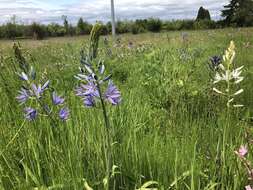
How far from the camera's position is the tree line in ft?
80.6

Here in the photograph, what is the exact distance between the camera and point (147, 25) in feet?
104

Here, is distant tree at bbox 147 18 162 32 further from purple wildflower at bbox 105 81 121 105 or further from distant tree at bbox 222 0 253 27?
purple wildflower at bbox 105 81 121 105

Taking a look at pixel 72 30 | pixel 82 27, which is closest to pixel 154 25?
pixel 82 27

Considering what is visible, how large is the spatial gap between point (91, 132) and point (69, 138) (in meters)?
0.13

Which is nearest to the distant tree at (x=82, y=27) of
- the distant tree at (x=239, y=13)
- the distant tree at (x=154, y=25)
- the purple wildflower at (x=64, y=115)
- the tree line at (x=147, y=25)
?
the tree line at (x=147, y=25)

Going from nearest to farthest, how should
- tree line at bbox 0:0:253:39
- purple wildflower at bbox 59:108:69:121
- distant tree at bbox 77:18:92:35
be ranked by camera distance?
purple wildflower at bbox 59:108:69:121, tree line at bbox 0:0:253:39, distant tree at bbox 77:18:92:35

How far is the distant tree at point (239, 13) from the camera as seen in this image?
32906 millimetres

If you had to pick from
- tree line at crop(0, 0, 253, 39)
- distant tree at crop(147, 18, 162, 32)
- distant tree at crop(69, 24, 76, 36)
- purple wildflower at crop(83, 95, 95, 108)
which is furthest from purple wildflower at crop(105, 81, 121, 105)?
distant tree at crop(147, 18, 162, 32)

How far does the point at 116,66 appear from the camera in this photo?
6.14 meters

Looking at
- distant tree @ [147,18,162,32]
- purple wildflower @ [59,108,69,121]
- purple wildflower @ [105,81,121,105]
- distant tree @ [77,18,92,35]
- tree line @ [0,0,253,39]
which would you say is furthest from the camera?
distant tree @ [147,18,162,32]

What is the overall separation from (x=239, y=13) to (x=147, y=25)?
8160mm

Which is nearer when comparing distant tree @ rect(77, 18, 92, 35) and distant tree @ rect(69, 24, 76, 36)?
distant tree @ rect(69, 24, 76, 36)

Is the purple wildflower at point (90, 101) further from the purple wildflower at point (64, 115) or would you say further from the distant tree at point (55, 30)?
the distant tree at point (55, 30)

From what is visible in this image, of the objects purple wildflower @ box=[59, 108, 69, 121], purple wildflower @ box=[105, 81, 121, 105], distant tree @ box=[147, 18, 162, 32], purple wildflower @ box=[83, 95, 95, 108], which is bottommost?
distant tree @ box=[147, 18, 162, 32]
